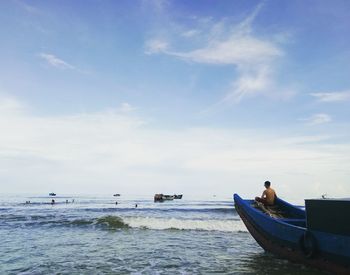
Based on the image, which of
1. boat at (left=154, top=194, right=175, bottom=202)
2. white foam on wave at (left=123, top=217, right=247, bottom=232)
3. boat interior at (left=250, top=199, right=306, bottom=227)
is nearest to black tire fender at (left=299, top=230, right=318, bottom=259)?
boat interior at (left=250, top=199, right=306, bottom=227)

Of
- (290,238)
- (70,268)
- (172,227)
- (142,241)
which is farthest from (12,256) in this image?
(172,227)

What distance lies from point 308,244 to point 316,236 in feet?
1.84

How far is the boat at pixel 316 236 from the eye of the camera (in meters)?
9.12

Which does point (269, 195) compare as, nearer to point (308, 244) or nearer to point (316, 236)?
point (308, 244)

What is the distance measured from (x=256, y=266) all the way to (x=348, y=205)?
443cm

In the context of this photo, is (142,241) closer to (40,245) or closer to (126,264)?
(40,245)

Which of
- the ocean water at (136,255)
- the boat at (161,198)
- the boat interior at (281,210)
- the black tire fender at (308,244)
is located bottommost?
the ocean water at (136,255)

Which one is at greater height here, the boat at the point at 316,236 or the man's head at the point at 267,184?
the man's head at the point at 267,184

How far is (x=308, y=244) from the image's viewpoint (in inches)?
417

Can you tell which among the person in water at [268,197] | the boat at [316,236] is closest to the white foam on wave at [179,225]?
the person in water at [268,197]

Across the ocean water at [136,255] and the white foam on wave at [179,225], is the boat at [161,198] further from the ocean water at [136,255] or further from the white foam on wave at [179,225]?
the ocean water at [136,255]

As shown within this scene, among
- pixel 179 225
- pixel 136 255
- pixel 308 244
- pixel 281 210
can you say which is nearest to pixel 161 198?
pixel 179 225

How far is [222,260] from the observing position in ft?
43.0

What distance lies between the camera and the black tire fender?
405 inches
